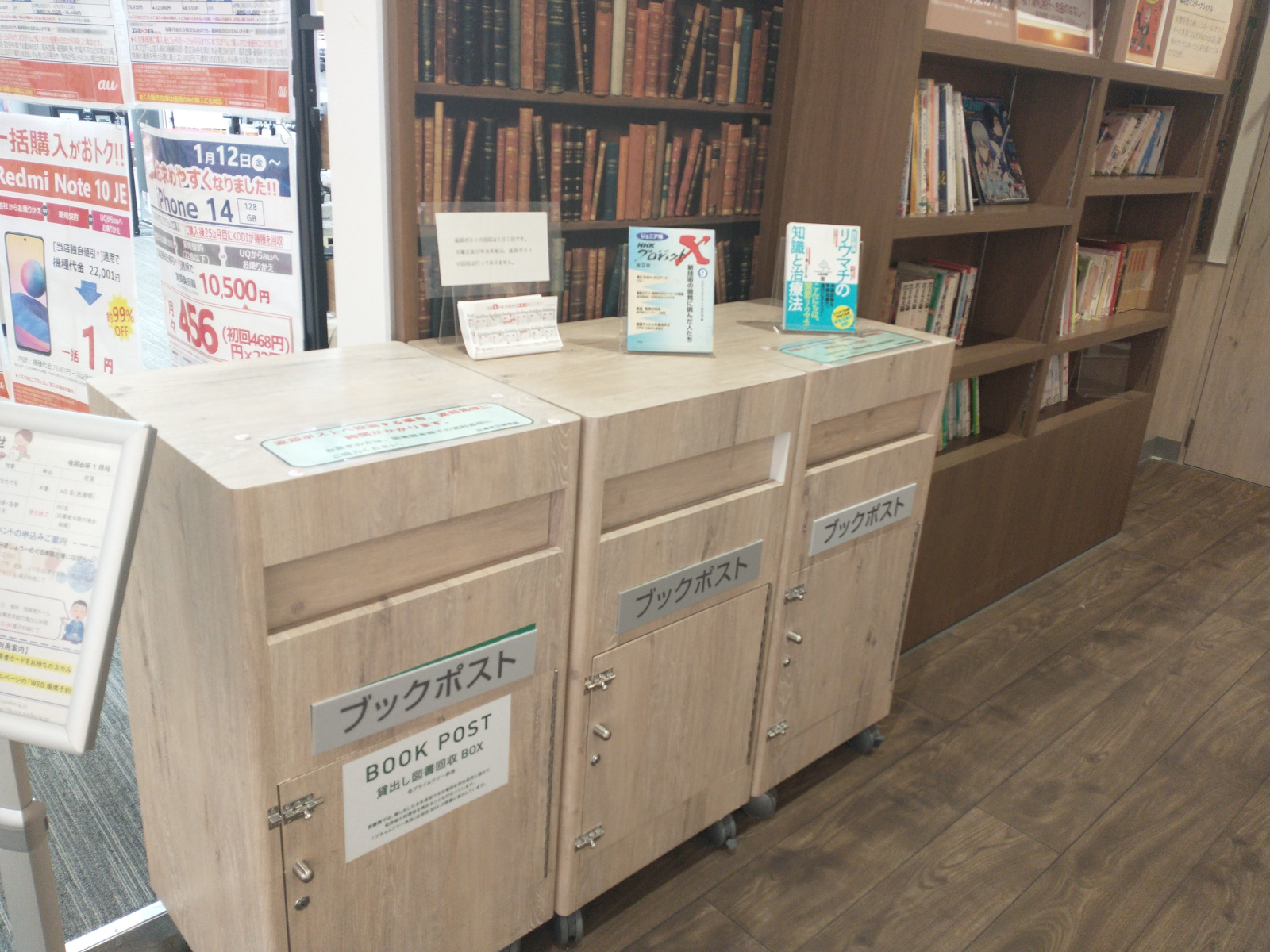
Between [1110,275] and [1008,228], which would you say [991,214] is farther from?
[1110,275]

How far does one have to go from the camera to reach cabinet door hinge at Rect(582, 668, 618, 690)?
1565 mm

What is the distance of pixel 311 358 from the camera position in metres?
1.59

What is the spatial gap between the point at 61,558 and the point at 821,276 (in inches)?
60.4

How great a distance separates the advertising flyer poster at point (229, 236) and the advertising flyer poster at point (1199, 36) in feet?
8.68

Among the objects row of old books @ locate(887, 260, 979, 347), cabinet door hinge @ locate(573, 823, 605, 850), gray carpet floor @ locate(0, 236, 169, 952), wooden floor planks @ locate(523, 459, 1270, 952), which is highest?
row of old books @ locate(887, 260, 979, 347)

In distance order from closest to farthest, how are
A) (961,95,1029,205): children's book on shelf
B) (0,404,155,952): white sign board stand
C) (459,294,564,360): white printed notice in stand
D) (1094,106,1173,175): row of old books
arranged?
(0,404,155,952): white sign board stand, (459,294,564,360): white printed notice in stand, (961,95,1029,205): children's book on shelf, (1094,106,1173,175): row of old books

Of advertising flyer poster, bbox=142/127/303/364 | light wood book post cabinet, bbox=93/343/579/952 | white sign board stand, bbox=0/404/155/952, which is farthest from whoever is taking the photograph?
advertising flyer poster, bbox=142/127/303/364

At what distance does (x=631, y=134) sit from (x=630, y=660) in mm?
1112

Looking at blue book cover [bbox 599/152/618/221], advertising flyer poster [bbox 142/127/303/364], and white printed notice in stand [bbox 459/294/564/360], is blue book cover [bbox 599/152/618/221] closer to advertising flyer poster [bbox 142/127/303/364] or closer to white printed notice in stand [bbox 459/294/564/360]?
white printed notice in stand [bbox 459/294/564/360]

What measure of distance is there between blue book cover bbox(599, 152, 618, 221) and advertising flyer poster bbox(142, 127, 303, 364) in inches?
25.1

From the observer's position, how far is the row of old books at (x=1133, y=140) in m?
3.11

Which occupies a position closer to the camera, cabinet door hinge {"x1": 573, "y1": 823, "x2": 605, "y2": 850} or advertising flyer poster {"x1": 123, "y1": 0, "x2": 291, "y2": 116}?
cabinet door hinge {"x1": 573, "y1": 823, "x2": 605, "y2": 850}

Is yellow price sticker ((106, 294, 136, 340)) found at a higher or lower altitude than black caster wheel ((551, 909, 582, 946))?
higher

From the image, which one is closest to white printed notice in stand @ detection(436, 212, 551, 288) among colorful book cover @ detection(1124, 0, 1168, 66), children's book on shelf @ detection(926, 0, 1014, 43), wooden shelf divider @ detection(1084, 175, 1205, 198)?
children's book on shelf @ detection(926, 0, 1014, 43)
